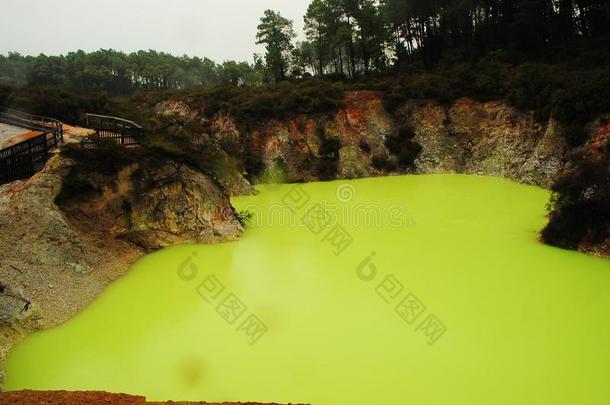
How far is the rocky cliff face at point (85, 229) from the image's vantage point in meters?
8.84

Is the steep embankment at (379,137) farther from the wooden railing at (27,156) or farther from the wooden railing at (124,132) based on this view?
the wooden railing at (27,156)

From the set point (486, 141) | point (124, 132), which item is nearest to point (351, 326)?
point (124, 132)

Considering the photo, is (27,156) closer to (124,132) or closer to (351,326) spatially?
(124,132)

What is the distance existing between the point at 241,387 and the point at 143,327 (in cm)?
291

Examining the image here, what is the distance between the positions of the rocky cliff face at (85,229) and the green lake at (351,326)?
570mm

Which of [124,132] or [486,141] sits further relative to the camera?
[486,141]

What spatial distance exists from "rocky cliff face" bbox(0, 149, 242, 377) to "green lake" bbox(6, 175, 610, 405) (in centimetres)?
57

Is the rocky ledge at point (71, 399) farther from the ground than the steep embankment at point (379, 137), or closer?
closer

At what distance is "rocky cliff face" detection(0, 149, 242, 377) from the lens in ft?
29.0

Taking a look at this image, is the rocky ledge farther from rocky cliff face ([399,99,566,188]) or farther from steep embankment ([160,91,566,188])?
steep embankment ([160,91,566,188])

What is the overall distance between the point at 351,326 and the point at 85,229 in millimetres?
7938

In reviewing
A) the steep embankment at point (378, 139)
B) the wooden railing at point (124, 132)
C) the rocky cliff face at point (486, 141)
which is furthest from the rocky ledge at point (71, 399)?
the steep embankment at point (378, 139)

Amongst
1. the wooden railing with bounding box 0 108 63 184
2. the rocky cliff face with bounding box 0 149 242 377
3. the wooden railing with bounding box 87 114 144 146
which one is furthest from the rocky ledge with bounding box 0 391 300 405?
the wooden railing with bounding box 87 114 144 146

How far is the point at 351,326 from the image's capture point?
306 inches
